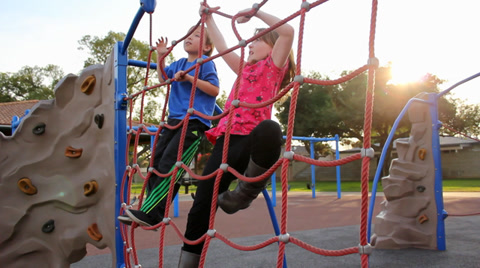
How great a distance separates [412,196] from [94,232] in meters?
2.18

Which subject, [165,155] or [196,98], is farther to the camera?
[196,98]

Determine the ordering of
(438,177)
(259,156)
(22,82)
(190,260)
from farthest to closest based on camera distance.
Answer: (22,82)
(438,177)
(190,260)
(259,156)

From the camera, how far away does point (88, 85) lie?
1.87 m

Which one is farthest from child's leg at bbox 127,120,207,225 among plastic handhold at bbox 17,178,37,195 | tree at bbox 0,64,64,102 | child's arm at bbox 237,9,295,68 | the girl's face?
tree at bbox 0,64,64,102

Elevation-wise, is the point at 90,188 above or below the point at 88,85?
below

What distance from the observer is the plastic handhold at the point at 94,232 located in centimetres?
174

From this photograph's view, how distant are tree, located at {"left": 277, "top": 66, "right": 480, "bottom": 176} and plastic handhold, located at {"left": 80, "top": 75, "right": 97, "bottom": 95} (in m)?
12.7

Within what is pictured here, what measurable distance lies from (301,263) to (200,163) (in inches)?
849

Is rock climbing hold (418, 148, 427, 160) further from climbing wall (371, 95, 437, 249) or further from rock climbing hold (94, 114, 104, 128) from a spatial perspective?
rock climbing hold (94, 114, 104, 128)

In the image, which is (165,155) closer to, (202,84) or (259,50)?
(202,84)

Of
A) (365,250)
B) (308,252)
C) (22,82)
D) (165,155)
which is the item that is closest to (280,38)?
(165,155)

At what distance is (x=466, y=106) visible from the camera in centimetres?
1500

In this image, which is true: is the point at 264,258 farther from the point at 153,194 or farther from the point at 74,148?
the point at 74,148

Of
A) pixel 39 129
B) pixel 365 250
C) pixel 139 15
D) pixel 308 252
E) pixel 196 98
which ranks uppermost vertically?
pixel 139 15
